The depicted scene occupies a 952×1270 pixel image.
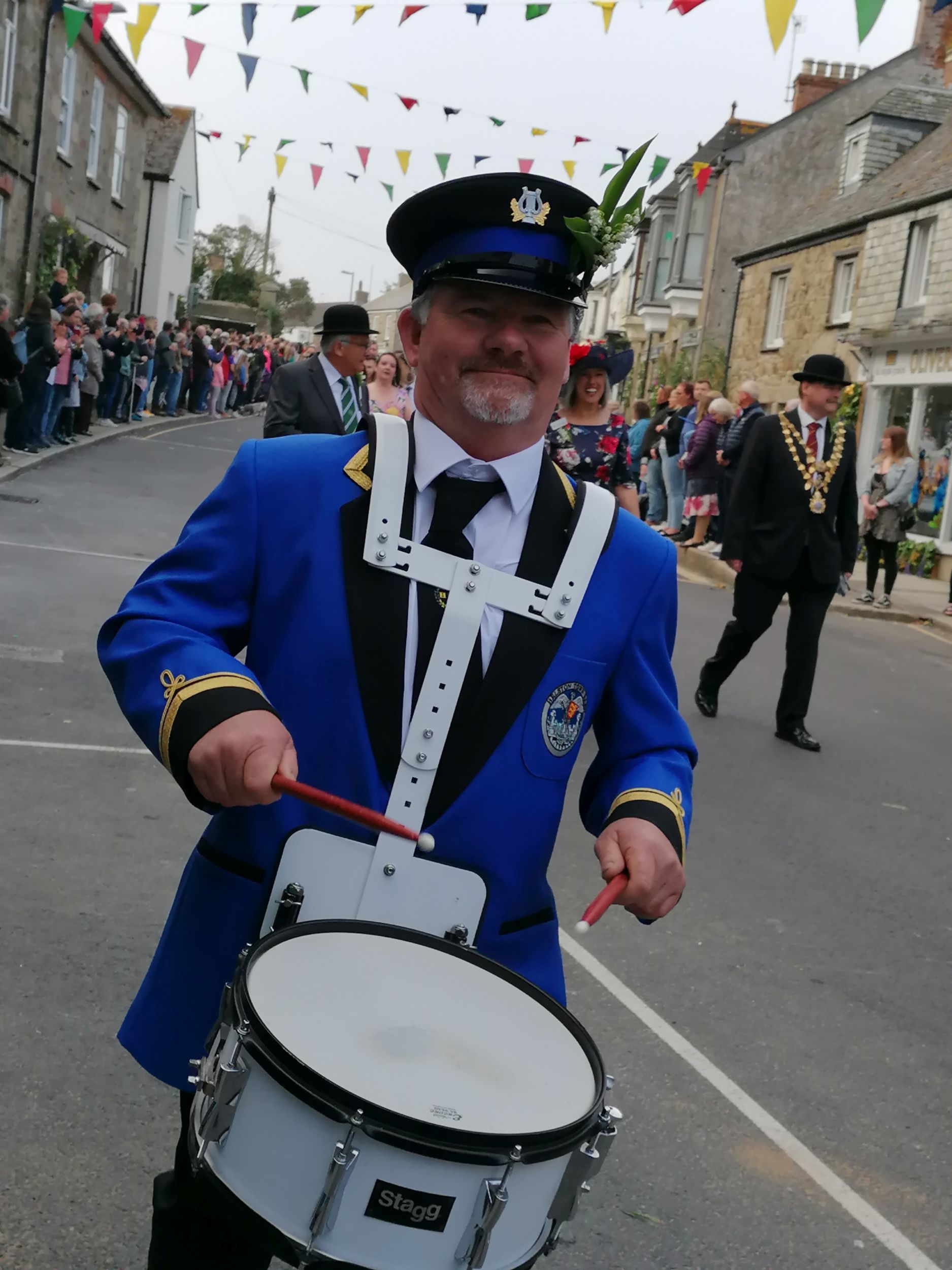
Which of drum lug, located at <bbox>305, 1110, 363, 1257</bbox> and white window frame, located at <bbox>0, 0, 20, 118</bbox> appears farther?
white window frame, located at <bbox>0, 0, 20, 118</bbox>

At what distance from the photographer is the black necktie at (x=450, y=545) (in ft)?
7.02

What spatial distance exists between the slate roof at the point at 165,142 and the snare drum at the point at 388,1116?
125 feet

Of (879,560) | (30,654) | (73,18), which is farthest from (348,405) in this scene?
(879,560)

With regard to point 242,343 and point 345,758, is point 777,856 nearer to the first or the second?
point 345,758

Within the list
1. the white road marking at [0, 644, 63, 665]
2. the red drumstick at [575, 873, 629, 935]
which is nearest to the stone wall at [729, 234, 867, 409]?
the white road marking at [0, 644, 63, 665]

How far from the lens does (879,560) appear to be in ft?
54.6

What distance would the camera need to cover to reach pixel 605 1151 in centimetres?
181

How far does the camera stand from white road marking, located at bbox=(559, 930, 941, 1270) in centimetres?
335

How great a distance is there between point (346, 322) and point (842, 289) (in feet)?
63.6

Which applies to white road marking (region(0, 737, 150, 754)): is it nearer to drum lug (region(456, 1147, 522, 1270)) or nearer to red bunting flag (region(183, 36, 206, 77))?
drum lug (region(456, 1147, 522, 1270))

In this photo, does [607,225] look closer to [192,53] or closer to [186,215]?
[192,53]

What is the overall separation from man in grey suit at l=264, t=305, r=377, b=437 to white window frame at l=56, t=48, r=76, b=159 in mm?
19172

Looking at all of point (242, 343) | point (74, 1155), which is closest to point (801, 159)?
point (242, 343)

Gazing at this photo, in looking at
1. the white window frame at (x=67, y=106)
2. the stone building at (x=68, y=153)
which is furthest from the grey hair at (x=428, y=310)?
the white window frame at (x=67, y=106)
